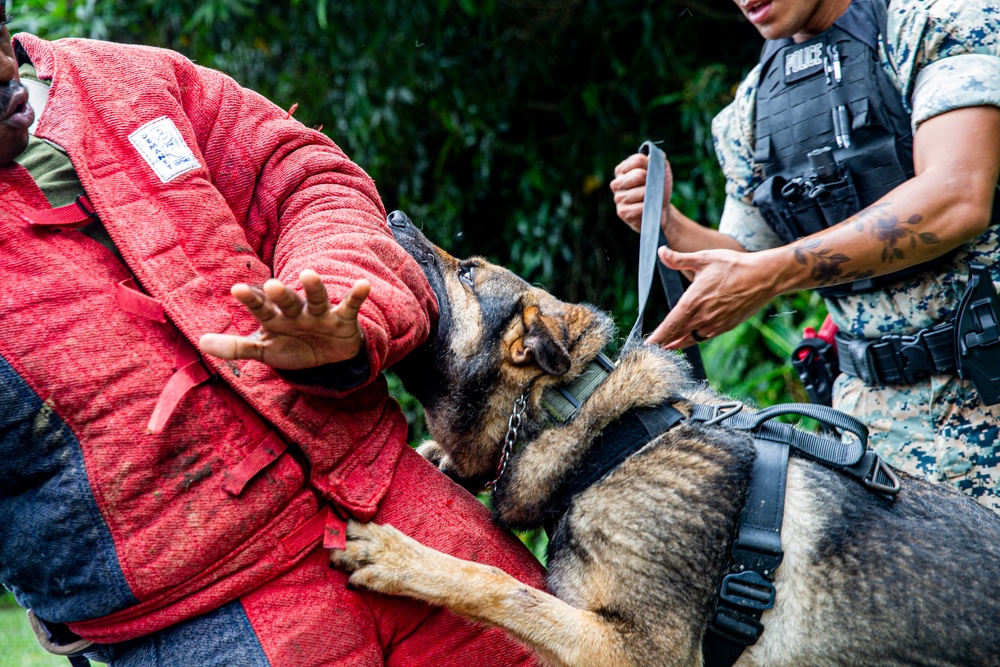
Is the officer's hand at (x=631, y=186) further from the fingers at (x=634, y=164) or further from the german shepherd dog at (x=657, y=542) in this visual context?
the german shepherd dog at (x=657, y=542)

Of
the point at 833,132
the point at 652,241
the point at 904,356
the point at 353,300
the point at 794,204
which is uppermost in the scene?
the point at 833,132

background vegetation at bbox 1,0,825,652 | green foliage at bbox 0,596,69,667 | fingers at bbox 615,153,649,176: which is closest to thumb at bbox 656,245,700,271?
fingers at bbox 615,153,649,176

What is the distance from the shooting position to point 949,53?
230 centimetres

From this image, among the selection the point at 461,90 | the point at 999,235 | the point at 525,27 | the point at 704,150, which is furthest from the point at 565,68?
the point at 999,235

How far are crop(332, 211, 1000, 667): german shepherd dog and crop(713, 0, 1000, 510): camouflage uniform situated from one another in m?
0.37

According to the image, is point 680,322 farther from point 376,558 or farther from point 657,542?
point 376,558

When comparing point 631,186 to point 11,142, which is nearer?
point 11,142

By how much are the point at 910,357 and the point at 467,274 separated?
149cm

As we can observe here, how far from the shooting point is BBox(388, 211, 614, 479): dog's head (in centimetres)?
229

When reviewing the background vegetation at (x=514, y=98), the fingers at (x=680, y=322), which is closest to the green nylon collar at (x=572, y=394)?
the fingers at (x=680, y=322)

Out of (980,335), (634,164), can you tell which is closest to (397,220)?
(634,164)

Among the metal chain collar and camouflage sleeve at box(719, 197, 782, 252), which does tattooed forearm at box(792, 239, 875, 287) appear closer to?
camouflage sleeve at box(719, 197, 782, 252)

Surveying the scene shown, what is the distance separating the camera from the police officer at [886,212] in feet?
7.40

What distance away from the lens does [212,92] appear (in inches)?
72.7
